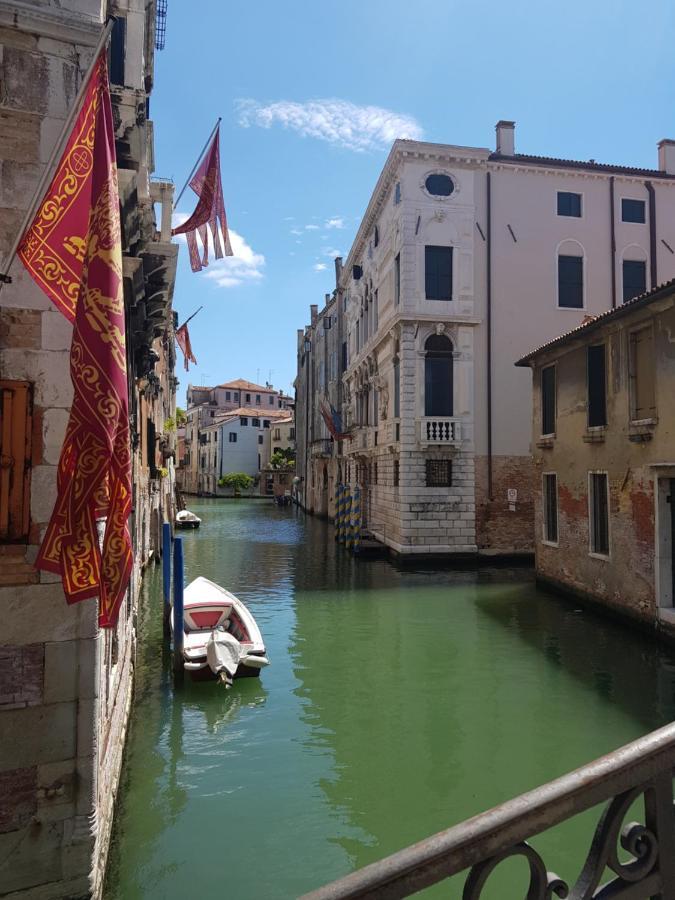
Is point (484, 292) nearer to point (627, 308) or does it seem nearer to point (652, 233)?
point (652, 233)

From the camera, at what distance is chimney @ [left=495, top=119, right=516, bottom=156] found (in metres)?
21.1

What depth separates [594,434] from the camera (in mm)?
12422

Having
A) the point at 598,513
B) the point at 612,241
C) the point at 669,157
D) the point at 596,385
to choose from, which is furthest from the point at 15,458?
the point at 669,157

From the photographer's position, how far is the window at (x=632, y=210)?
835 inches

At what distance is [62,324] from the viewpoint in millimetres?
→ 4082

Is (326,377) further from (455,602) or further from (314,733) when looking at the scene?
(314,733)

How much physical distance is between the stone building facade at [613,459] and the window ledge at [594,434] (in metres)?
0.02

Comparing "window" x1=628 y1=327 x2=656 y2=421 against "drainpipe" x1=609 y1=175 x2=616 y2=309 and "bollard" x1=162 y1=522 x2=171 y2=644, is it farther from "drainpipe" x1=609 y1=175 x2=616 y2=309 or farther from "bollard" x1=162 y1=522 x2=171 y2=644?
"drainpipe" x1=609 y1=175 x2=616 y2=309

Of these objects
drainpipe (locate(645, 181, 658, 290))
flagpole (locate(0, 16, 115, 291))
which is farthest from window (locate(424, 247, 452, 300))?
flagpole (locate(0, 16, 115, 291))

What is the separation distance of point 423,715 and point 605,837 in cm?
654

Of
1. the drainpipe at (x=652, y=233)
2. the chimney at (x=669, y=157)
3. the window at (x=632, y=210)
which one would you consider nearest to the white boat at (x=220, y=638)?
the drainpipe at (x=652, y=233)

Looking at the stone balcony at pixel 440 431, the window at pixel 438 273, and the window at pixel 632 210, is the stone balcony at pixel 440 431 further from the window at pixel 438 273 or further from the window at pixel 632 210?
the window at pixel 632 210

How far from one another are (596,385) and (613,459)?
5.38 feet

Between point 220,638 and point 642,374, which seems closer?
point 220,638
